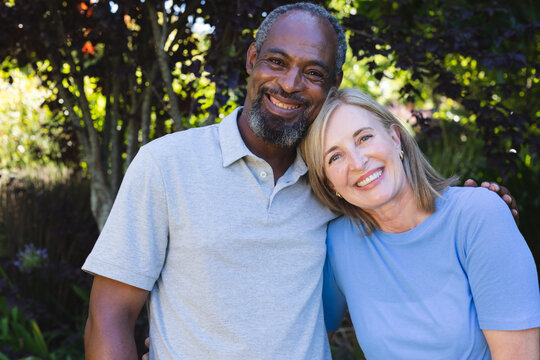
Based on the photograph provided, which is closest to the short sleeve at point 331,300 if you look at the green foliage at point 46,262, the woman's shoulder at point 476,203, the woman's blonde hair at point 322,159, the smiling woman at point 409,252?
the smiling woman at point 409,252

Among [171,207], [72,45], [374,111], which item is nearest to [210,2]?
[72,45]

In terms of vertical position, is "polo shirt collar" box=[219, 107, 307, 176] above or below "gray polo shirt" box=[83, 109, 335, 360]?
above

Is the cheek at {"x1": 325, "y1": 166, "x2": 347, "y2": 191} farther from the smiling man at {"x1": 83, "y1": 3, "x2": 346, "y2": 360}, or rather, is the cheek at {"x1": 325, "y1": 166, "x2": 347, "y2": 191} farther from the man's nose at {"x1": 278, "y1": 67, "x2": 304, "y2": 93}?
the man's nose at {"x1": 278, "y1": 67, "x2": 304, "y2": 93}

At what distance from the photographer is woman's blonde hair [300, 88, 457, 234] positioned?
2.34 metres

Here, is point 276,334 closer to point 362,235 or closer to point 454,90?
point 362,235

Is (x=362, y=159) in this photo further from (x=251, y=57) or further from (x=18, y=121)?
(x=18, y=121)

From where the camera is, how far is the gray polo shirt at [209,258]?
2008 millimetres

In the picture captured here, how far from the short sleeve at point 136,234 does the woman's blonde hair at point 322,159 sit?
2.29ft

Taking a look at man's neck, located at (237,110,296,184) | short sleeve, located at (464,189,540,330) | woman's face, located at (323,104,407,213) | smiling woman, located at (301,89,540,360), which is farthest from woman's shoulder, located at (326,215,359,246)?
short sleeve, located at (464,189,540,330)

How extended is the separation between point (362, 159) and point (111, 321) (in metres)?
1.16

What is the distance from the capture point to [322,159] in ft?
7.70

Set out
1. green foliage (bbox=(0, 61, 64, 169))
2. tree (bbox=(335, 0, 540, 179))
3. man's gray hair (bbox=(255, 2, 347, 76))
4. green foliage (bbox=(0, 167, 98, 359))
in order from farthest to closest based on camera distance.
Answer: green foliage (bbox=(0, 61, 64, 169)) → green foliage (bbox=(0, 167, 98, 359)) → tree (bbox=(335, 0, 540, 179)) → man's gray hair (bbox=(255, 2, 347, 76))

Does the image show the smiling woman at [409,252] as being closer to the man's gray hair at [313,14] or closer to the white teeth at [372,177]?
the white teeth at [372,177]

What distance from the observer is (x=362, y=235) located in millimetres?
2367
